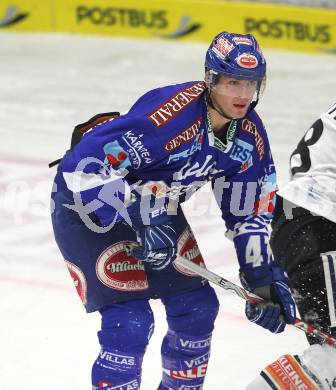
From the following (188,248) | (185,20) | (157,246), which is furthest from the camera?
(185,20)

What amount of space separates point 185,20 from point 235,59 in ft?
19.1

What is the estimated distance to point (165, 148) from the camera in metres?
3.44

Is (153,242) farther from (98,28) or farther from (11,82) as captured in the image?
(98,28)

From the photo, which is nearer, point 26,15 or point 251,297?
point 251,297

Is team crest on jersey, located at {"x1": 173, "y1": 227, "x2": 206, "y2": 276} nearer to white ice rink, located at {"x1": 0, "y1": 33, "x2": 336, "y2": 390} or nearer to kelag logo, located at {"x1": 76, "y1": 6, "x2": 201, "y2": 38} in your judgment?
white ice rink, located at {"x1": 0, "y1": 33, "x2": 336, "y2": 390}

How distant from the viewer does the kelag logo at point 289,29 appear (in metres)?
8.62

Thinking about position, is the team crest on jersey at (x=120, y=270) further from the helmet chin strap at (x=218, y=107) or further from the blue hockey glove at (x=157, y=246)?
the helmet chin strap at (x=218, y=107)

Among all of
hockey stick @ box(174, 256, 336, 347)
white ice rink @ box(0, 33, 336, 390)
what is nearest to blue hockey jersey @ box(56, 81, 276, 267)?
hockey stick @ box(174, 256, 336, 347)

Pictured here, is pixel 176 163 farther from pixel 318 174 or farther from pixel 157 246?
pixel 318 174

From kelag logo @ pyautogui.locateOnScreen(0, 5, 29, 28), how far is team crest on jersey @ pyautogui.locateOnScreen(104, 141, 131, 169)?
6.61m

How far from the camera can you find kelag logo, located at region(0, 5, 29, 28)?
32.0ft

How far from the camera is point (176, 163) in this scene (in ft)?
11.5

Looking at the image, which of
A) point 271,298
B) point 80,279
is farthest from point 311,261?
point 80,279

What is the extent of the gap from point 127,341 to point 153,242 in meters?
0.32
